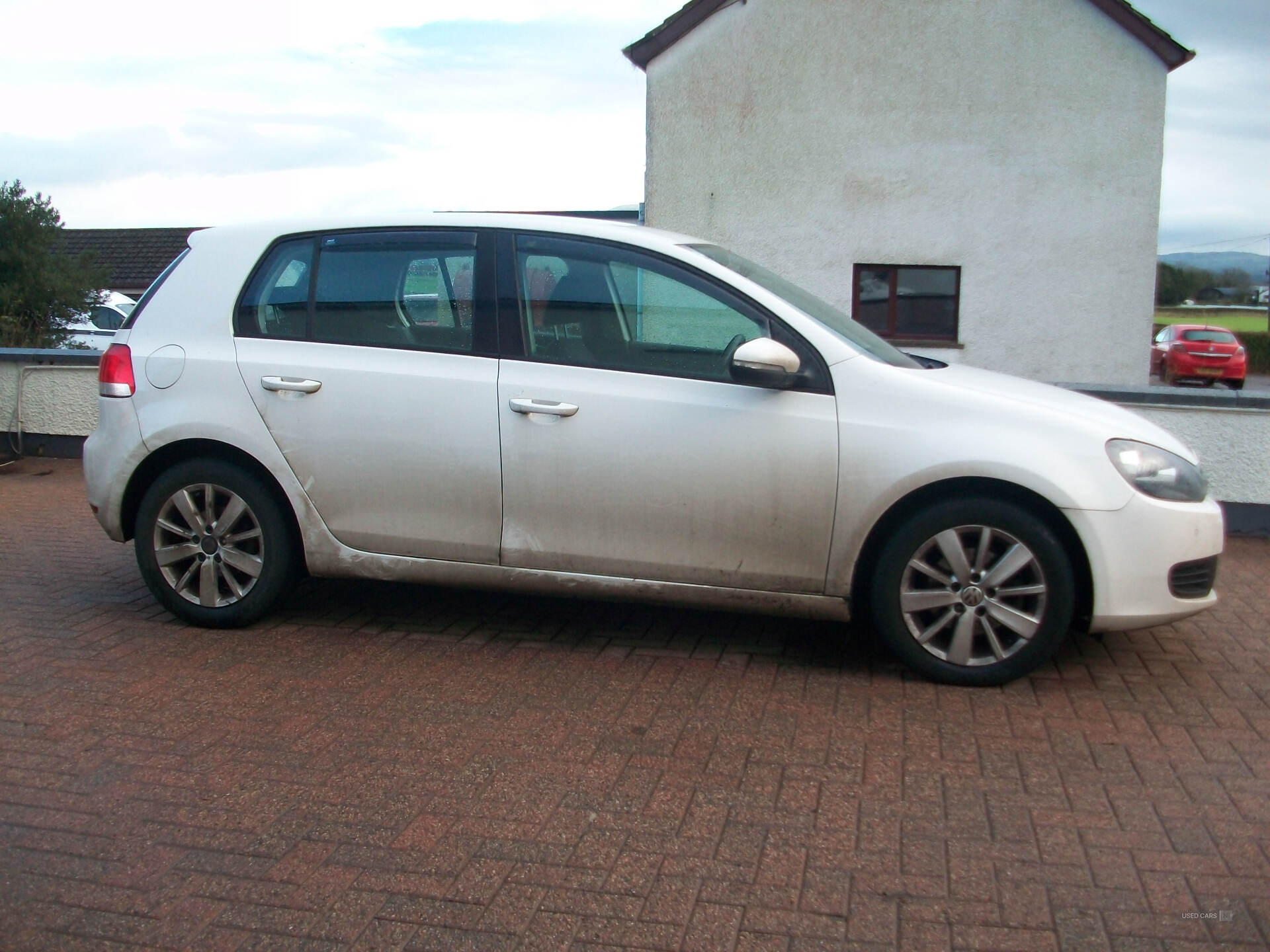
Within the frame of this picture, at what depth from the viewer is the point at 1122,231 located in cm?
1395

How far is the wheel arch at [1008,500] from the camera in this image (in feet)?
14.8

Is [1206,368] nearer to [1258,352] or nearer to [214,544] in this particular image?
[1258,352]

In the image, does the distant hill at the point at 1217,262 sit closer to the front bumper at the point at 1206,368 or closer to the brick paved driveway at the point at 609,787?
the front bumper at the point at 1206,368

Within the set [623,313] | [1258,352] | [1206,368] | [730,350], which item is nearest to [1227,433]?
[730,350]

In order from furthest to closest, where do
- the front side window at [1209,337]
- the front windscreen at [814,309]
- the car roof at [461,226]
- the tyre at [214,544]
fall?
1. the front side window at [1209,337]
2. the tyre at [214,544]
3. the car roof at [461,226]
4. the front windscreen at [814,309]

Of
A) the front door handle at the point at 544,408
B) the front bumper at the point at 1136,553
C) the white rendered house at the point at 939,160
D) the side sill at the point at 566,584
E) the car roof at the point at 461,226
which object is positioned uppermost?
the white rendered house at the point at 939,160

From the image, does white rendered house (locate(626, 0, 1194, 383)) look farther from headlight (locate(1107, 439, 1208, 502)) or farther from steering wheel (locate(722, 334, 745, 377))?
steering wheel (locate(722, 334, 745, 377))

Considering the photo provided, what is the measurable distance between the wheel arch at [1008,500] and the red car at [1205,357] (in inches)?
1014

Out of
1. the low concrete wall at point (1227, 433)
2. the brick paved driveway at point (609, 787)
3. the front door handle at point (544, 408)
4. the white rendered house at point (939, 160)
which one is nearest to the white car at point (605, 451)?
the front door handle at point (544, 408)

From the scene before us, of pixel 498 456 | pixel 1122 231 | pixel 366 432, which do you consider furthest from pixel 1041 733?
pixel 1122 231

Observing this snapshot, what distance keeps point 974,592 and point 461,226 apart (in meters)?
2.54

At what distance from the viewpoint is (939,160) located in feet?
46.2

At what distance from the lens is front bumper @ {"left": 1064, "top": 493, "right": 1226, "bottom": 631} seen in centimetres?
445

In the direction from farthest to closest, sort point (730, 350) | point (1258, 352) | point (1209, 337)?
1. point (1258, 352)
2. point (1209, 337)
3. point (730, 350)
